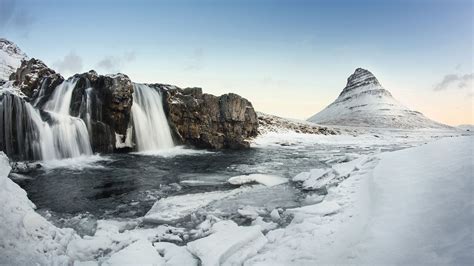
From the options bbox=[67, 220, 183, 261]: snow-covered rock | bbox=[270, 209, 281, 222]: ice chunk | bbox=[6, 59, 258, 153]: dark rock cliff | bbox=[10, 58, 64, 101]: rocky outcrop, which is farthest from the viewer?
bbox=[10, 58, 64, 101]: rocky outcrop

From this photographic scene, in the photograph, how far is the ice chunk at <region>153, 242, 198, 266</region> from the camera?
5.86m

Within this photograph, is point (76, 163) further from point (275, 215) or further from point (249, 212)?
point (275, 215)

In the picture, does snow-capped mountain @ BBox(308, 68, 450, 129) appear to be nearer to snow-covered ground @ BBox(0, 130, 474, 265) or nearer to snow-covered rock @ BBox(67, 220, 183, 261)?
snow-covered ground @ BBox(0, 130, 474, 265)

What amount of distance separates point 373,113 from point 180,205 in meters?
163

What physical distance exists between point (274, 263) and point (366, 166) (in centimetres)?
900

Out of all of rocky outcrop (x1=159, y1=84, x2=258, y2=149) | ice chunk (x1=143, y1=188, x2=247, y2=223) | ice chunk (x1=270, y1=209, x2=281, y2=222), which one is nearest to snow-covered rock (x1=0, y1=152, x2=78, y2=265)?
ice chunk (x1=143, y1=188, x2=247, y2=223)

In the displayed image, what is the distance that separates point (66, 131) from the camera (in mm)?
22422

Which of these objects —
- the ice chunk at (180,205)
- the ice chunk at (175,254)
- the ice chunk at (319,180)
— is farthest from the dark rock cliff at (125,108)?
the ice chunk at (175,254)

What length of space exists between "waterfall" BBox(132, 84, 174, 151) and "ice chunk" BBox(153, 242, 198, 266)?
23.8 m

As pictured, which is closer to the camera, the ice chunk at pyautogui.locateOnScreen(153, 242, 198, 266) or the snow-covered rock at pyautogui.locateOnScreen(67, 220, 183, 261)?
the ice chunk at pyautogui.locateOnScreen(153, 242, 198, 266)

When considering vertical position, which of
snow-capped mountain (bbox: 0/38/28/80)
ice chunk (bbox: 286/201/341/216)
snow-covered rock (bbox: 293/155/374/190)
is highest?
snow-capped mountain (bbox: 0/38/28/80)

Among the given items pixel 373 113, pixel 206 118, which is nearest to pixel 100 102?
pixel 206 118

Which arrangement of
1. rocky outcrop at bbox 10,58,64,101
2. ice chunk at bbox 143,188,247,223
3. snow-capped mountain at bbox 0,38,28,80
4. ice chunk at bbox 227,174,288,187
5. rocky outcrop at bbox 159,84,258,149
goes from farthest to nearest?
snow-capped mountain at bbox 0,38,28,80 < rocky outcrop at bbox 159,84,258,149 < rocky outcrop at bbox 10,58,64,101 < ice chunk at bbox 227,174,288,187 < ice chunk at bbox 143,188,247,223

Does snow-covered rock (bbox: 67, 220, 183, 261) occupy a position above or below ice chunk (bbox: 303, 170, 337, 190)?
below
